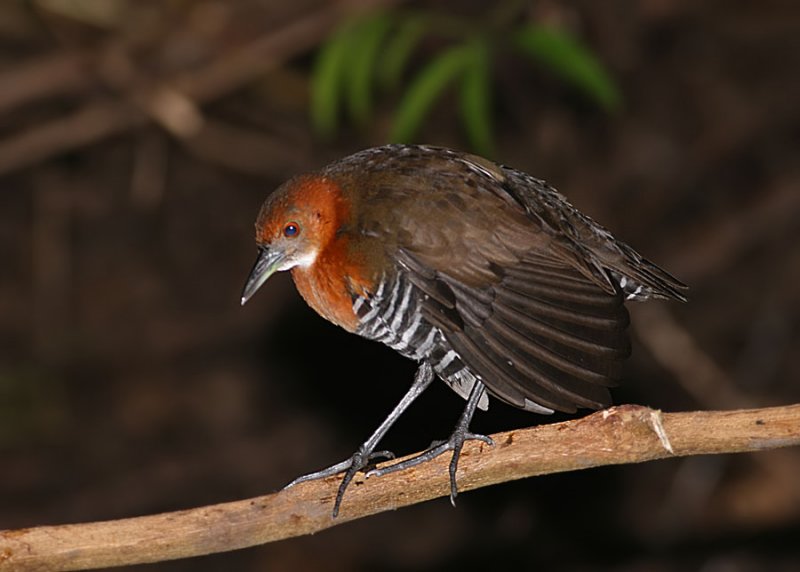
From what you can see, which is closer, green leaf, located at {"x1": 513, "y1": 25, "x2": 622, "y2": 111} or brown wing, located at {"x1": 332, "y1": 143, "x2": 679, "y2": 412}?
brown wing, located at {"x1": 332, "y1": 143, "x2": 679, "y2": 412}

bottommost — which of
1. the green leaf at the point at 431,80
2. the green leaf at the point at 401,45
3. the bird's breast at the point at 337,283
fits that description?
the bird's breast at the point at 337,283

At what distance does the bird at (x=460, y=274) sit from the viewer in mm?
3305

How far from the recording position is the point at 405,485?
3.49 metres

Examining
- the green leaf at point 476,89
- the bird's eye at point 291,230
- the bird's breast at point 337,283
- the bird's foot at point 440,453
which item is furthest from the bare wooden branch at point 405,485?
the green leaf at point 476,89

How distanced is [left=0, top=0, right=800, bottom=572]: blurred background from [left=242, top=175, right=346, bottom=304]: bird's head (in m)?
3.21

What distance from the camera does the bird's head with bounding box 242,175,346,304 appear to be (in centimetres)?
357

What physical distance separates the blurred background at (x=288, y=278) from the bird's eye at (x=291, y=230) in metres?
3.27

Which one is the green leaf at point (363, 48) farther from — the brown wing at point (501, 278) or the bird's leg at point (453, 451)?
the bird's leg at point (453, 451)

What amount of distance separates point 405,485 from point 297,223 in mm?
867

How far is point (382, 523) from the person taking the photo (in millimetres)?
7188

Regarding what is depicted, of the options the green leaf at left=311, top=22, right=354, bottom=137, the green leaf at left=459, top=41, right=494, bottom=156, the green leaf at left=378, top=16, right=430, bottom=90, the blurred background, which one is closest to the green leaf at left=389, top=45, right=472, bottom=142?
the green leaf at left=459, top=41, right=494, bottom=156

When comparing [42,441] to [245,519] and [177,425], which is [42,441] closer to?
[177,425]

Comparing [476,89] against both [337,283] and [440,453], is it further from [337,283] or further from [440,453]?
[440,453]

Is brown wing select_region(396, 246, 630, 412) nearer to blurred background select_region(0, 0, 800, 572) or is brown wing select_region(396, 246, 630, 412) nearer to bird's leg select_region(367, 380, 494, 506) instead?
bird's leg select_region(367, 380, 494, 506)
